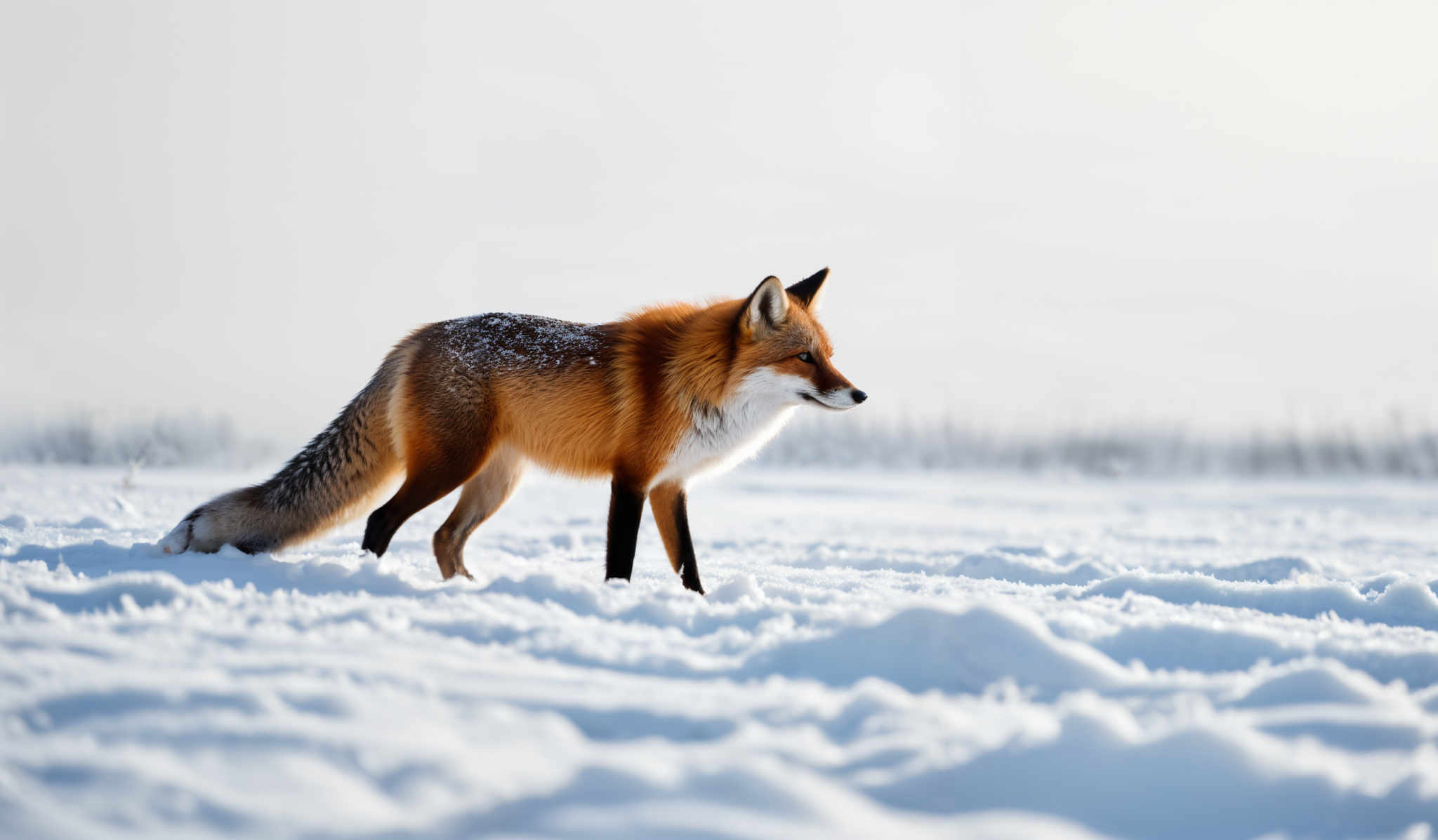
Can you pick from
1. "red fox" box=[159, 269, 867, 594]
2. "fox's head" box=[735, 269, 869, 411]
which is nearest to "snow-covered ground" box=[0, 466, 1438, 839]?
"red fox" box=[159, 269, 867, 594]

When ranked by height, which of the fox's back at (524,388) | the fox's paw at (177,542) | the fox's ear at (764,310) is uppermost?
the fox's ear at (764,310)

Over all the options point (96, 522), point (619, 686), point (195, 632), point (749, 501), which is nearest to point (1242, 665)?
point (619, 686)

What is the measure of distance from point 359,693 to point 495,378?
2757mm

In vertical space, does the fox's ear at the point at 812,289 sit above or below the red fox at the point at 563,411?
above

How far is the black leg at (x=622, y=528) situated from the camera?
4168 millimetres

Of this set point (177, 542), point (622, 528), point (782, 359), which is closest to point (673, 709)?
point (622, 528)

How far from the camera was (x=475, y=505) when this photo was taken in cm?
489

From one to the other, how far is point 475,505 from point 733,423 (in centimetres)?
158

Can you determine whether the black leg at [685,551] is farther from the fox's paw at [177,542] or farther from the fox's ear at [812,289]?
the fox's paw at [177,542]

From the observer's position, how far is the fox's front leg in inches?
179

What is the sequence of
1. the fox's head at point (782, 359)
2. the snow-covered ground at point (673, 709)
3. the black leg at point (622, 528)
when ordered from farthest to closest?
the fox's head at point (782, 359) < the black leg at point (622, 528) < the snow-covered ground at point (673, 709)

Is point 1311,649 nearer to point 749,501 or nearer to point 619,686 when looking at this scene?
point 619,686

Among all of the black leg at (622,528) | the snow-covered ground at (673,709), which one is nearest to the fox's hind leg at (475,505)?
the black leg at (622,528)

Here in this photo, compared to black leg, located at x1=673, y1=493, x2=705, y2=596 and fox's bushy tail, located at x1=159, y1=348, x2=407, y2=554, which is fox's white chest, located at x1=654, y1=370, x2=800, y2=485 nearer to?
black leg, located at x1=673, y1=493, x2=705, y2=596
